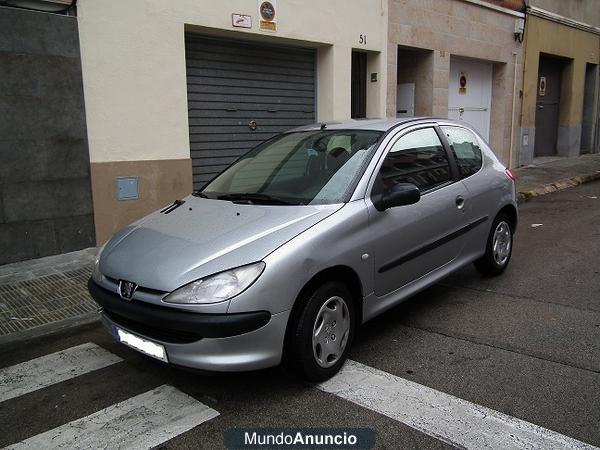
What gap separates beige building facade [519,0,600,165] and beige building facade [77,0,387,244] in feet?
20.8

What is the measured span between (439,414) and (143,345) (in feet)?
5.83

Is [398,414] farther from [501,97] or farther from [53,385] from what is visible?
[501,97]

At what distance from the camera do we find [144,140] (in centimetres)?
724

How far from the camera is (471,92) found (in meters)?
13.6

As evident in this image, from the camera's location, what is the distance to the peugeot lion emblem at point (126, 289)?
10.5ft

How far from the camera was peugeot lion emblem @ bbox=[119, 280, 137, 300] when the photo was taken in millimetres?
3205

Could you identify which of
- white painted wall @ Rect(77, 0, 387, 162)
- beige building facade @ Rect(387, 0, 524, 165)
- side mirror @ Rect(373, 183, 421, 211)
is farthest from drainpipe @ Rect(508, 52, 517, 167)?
side mirror @ Rect(373, 183, 421, 211)

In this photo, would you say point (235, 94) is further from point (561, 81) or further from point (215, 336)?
point (561, 81)

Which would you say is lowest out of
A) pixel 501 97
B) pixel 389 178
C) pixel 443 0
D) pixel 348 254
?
pixel 348 254

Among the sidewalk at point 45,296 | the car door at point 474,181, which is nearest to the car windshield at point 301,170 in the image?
the car door at point 474,181

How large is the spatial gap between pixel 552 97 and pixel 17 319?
16.4 meters

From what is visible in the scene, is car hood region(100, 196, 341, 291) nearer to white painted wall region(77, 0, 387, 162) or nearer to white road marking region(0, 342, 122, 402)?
white road marking region(0, 342, 122, 402)

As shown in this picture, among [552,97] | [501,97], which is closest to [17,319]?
[501,97]

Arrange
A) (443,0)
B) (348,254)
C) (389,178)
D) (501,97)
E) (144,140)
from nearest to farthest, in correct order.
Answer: (348,254)
(389,178)
(144,140)
(443,0)
(501,97)
